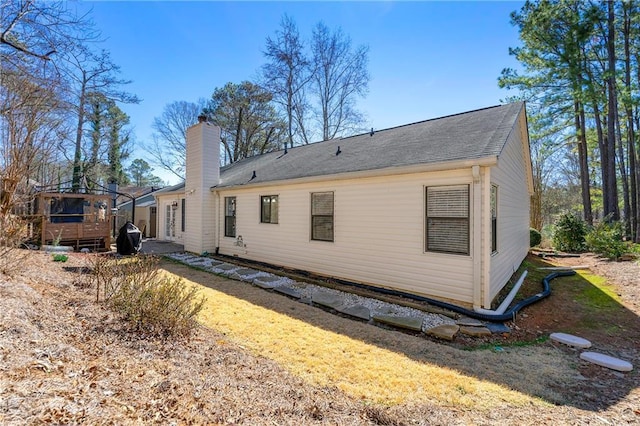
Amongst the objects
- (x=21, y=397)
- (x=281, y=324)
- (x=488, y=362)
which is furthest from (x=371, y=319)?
(x=21, y=397)

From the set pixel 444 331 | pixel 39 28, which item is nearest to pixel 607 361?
pixel 444 331

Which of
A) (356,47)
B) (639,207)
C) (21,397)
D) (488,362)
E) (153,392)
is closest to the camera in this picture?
(21,397)

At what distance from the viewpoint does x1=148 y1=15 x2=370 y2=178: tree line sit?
21.9 meters

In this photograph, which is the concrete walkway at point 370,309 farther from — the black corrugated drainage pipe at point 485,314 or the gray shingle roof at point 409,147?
the gray shingle roof at point 409,147

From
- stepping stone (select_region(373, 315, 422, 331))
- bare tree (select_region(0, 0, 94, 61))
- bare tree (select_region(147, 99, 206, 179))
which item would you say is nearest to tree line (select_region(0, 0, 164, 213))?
bare tree (select_region(0, 0, 94, 61))

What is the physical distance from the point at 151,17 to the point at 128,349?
31.3ft

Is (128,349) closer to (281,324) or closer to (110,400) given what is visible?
(110,400)

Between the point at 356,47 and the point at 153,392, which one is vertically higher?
the point at 356,47

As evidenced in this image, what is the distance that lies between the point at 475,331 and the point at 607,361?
5.21ft

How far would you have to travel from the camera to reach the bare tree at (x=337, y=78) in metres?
22.1

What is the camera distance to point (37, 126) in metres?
6.20

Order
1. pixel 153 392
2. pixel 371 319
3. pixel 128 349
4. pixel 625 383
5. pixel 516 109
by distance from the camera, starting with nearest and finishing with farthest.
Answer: pixel 153 392, pixel 128 349, pixel 625 383, pixel 371 319, pixel 516 109

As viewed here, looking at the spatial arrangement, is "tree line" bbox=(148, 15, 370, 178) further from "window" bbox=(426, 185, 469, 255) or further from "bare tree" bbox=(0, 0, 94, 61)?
"window" bbox=(426, 185, 469, 255)

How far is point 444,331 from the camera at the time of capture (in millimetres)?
4789
